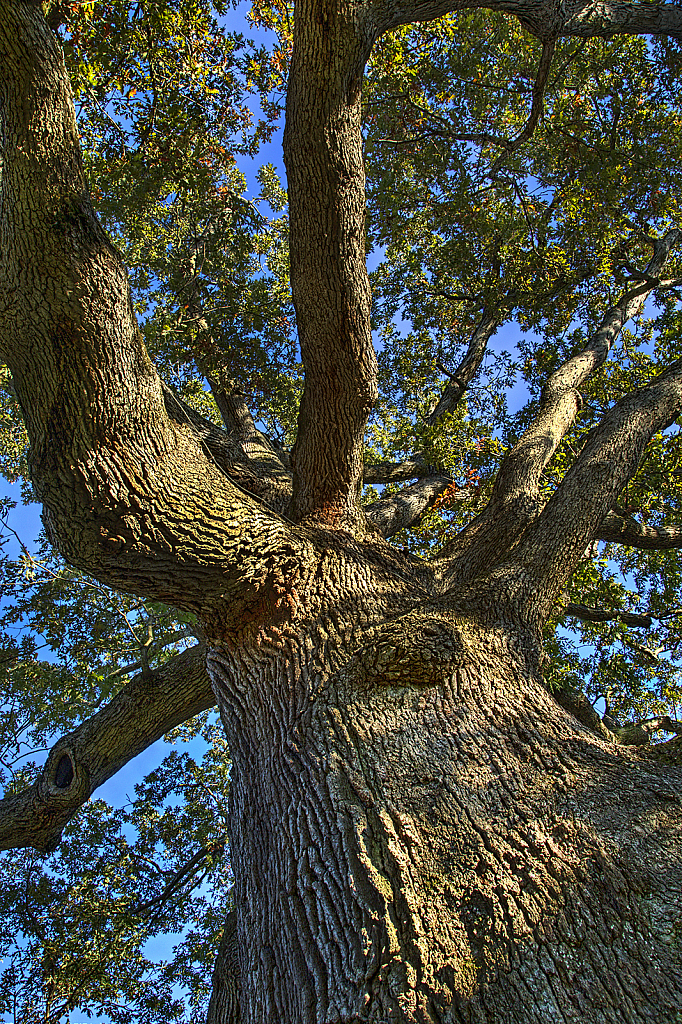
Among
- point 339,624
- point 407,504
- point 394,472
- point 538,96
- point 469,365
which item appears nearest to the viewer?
point 339,624

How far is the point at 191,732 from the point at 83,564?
8109 mm

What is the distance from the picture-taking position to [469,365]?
803cm

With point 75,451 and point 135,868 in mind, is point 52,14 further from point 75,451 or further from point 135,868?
point 135,868

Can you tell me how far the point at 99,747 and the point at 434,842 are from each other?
3.32 m

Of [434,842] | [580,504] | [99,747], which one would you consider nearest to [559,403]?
[580,504]

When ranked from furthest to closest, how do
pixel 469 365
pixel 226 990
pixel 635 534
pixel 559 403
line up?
pixel 469 365 → pixel 635 534 → pixel 559 403 → pixel 226 990

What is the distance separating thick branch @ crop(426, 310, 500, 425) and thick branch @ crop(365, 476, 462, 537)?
128 centimetres

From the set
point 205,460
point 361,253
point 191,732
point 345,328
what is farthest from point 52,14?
point 191,732

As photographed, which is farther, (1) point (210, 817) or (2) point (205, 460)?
(1) point (210, 817)

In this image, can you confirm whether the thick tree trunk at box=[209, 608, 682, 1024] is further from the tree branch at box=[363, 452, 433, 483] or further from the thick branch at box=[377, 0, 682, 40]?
the tree branch at box=[363, 452, 433, 483]

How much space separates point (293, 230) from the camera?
3420mm

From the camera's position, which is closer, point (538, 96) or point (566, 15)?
point (566, 15)

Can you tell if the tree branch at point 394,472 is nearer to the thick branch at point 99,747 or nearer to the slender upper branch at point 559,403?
the slender upper branch at point 559,403

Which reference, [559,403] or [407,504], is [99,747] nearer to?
[407,504]
